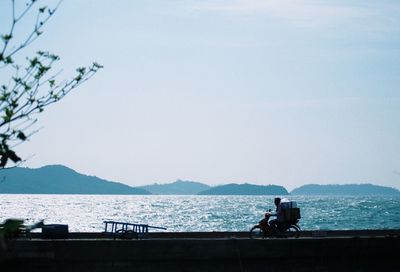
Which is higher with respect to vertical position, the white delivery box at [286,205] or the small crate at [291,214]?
the white delivery box at [286,205]

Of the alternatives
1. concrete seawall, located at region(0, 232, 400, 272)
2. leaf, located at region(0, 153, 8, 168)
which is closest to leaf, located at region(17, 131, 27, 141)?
leaf, located at region(0, 153, 8, 168)

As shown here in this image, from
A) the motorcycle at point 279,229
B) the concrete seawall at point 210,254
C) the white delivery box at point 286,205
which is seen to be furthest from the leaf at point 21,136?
the white delivery box at point 286,205

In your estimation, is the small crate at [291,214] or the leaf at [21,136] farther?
the small crate at [291,214]

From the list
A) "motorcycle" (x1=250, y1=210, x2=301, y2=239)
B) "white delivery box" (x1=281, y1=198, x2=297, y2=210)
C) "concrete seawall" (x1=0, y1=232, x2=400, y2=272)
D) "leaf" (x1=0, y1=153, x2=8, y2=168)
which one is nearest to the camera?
"leaf" (x1=0, y1=153, x2=8, y2=168)

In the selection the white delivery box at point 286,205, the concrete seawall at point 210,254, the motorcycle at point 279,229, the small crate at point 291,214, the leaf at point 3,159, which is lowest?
the concrete seawall at point 210,254

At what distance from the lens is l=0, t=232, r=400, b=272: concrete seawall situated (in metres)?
15.7

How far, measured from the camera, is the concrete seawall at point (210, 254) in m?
15.7

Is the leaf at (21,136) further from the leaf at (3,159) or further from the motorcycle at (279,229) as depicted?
the motorcycle at (279,229)

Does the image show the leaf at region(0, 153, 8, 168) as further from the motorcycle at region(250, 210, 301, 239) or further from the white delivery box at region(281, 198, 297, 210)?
the white delivery box at region(281, 198, 297, 210)

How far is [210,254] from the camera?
16375mm

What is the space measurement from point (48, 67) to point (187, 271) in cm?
1100

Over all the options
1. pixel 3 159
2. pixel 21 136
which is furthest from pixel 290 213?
pixel 3 159

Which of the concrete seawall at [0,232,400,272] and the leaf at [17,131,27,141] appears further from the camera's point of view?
the concrete seawall at [0,232,400,272]

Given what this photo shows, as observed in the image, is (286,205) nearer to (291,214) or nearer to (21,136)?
(291,214)
